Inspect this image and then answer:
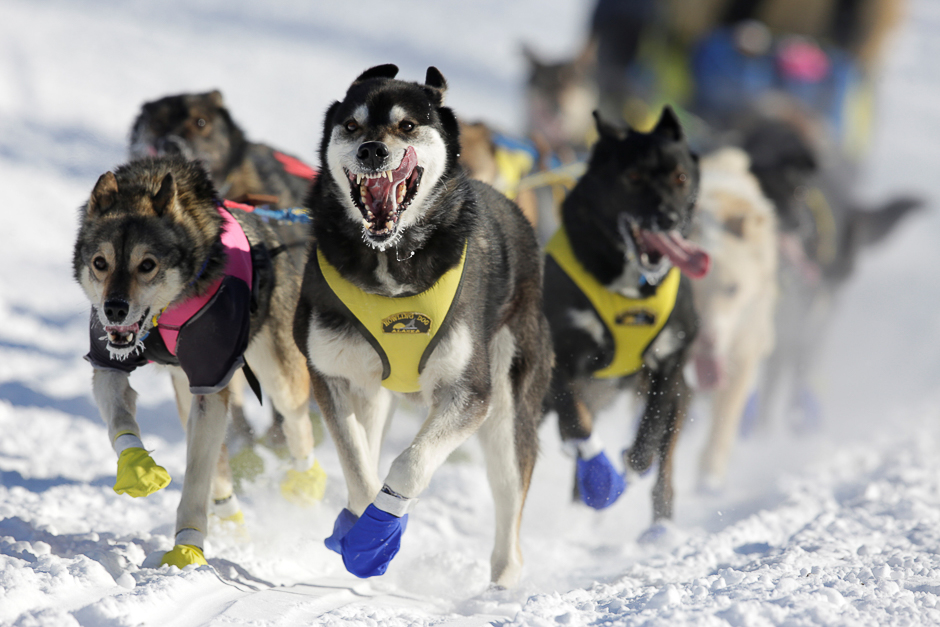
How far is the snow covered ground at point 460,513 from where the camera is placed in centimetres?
251

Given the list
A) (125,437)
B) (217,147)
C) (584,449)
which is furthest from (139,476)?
(217,147)

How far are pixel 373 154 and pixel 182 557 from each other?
1.32 metres

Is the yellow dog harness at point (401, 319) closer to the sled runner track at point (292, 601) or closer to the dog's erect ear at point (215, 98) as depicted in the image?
the sled runner track at point (292, 601)

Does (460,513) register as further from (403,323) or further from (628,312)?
(403,323)

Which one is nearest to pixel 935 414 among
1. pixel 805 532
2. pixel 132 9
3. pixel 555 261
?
pixel 805 532

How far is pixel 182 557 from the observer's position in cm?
276

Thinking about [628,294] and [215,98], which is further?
[215,98]

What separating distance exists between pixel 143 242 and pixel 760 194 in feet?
12.6

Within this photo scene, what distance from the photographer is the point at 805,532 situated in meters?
3.53

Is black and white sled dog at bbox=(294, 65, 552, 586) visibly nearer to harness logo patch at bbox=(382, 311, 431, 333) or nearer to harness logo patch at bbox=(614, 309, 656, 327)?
harness logo patch at bbox=(382, 311, 431, 333)

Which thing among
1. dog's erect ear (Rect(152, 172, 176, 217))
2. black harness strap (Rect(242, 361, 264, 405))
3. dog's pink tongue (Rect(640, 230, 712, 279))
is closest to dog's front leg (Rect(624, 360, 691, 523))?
dog's pink tongue (Rect(640, 230, 712, 279))

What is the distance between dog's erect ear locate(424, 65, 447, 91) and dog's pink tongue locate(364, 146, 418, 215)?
1.09 feet

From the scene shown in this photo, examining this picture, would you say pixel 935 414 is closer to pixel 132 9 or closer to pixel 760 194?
pixel 760 194

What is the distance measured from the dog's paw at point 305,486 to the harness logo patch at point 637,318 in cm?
132
